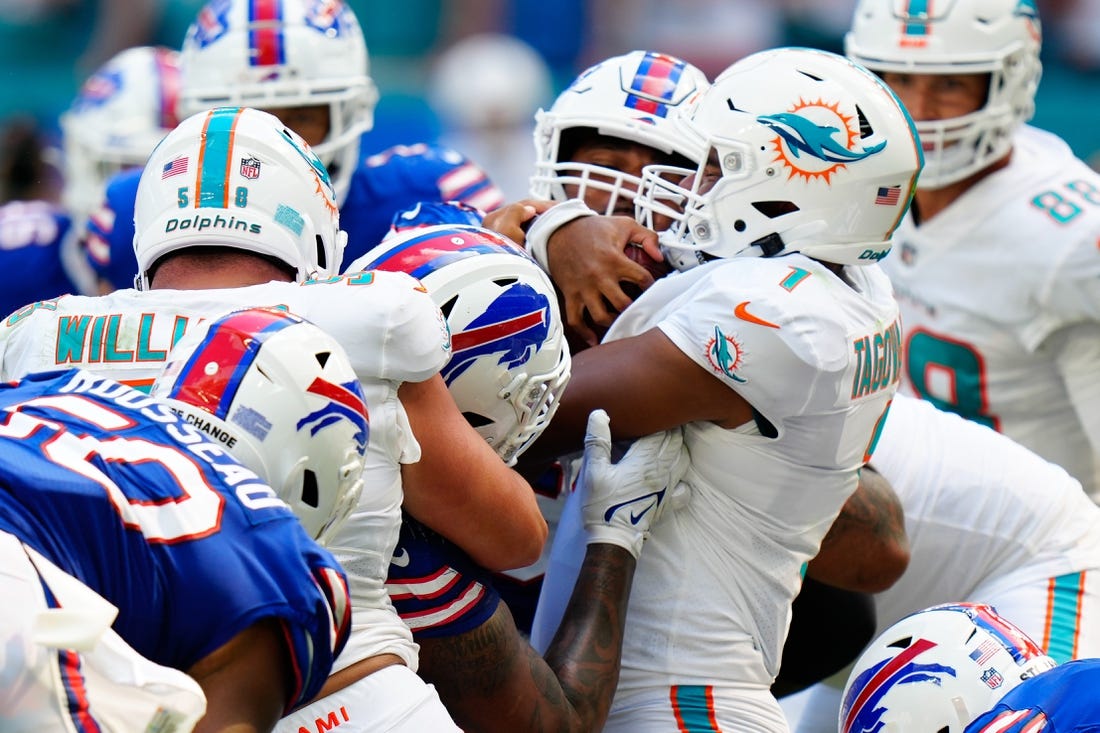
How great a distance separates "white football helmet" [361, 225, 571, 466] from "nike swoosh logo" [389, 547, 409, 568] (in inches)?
8.7

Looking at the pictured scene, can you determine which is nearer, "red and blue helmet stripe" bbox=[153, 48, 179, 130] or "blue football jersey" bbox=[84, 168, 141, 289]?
"blue football jersey" bbox=[84, 168, 141, 289]

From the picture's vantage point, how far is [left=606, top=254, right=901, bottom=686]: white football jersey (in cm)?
265

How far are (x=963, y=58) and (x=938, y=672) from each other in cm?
244

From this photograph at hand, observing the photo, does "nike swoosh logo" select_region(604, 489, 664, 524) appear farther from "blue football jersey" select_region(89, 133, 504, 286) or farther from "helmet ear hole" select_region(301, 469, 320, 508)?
"blue football jersey" select_region(89, 133, 504, 286)

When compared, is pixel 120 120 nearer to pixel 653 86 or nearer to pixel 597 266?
pixel 653 86

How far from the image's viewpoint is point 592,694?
103 inches

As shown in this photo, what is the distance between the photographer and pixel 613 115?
3256mm

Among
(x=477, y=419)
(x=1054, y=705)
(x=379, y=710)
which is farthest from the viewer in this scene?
(x=477, y=419)

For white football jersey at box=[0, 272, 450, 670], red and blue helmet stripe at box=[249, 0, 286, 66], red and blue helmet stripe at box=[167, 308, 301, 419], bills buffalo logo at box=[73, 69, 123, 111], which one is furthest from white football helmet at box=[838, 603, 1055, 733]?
bills buffalo logo at box=[73, 69, 123, 111]

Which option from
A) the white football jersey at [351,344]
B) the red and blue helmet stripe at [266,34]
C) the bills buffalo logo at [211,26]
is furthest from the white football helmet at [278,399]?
the bills buffalo logo at [211,26]

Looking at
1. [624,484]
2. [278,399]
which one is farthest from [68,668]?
[624,484]

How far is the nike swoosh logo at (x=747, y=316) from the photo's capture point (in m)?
2.63

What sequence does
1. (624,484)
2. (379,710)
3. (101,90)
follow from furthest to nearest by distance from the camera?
1. (101,90)
2. (624,484)
3. (379,710)

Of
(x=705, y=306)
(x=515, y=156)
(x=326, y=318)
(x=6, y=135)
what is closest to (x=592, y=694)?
(x=705, y=306)
